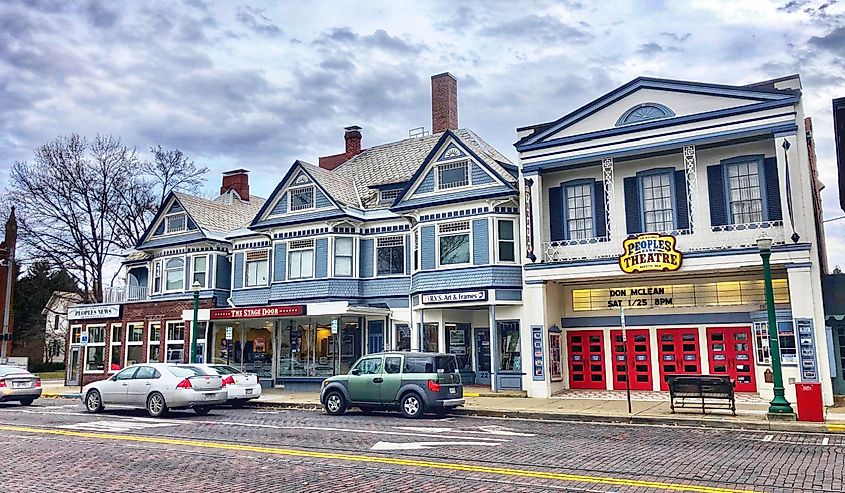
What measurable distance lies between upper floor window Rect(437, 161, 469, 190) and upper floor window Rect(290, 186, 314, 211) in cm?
599

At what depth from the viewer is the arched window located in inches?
880

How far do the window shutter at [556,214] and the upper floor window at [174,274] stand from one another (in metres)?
17.7

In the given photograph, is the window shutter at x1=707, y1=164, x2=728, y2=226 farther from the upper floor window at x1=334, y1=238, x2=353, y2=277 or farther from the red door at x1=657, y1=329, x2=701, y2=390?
the upper floor window at x1=334, y1=238, x2=353, y2=277

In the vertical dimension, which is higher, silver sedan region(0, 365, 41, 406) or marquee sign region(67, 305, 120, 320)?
marquee sign region(67, 305, 120, 320)

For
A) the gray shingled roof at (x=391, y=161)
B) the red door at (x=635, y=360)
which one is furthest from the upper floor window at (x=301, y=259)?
the red door at (x=635, y=360)

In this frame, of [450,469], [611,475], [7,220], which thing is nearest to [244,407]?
[450,469]

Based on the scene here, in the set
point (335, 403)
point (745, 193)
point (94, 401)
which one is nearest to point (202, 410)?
point (94, 401)

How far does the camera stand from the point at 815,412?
16094 millimetres

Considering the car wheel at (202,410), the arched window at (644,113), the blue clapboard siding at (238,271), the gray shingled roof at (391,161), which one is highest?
the gray shingled roof at (391,161)

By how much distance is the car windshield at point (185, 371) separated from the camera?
Result: 19.3m

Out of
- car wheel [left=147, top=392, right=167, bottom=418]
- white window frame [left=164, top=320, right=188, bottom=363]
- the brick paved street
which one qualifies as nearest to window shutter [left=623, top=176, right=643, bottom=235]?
the brick paved street

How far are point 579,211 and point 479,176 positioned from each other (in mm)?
3768

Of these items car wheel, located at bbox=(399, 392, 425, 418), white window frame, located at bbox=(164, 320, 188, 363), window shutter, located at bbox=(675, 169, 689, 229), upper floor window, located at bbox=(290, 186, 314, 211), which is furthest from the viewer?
white window frame, located at bbox=(164, 320, 188, 363)

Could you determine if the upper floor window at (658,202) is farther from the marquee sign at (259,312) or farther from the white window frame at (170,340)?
the white window frame at (170,340)
